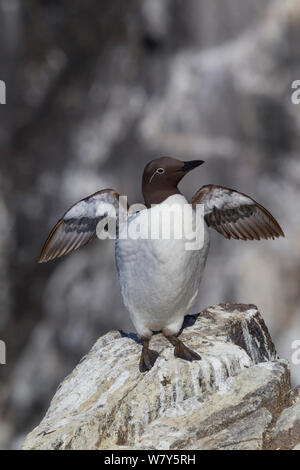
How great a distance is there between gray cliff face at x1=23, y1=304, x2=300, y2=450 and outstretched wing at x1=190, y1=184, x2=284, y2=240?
1.72 ft

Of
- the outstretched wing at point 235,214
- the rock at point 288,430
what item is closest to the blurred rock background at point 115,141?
the outstretched wing at point 235,214

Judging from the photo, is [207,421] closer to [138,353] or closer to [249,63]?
[138,353]

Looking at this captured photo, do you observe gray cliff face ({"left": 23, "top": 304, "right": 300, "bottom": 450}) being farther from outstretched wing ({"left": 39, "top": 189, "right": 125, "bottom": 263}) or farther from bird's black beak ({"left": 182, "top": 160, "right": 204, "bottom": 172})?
bird's black beak ({"left": 182, "top": 160, "right": 204, "bottom": 172})

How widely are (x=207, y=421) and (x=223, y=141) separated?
5.87 metres

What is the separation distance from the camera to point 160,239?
113 inches

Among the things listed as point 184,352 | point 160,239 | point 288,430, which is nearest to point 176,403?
point 184,352

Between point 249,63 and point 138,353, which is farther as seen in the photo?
point 249,63

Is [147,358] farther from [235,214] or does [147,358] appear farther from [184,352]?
[235,214]

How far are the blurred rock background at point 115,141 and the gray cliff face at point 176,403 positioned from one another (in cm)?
430

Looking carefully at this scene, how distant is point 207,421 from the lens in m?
2.66

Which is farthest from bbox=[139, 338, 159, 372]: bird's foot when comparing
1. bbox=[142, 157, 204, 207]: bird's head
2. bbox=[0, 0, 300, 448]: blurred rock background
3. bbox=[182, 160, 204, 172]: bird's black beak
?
bbox=[0, 0, 300, 448]: blurred rock background

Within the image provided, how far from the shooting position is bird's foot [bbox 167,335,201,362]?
119 inches

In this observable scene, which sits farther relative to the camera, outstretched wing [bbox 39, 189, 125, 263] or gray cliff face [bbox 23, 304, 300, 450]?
outstretched wing [bbox 39, 189, 125, 263]
